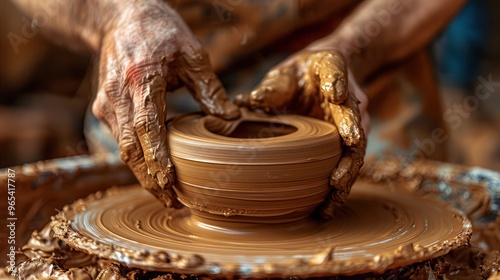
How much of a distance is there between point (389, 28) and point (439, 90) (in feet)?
5.34

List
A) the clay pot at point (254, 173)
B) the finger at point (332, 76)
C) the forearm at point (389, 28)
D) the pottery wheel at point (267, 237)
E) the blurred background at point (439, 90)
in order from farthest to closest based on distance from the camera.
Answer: the blurred background at point (439, 90)
the forearm at point (389, 28)
the finger at point (332, 76)
the clay pot at point (254, 173)
the pottery wheel at point (267, 237)

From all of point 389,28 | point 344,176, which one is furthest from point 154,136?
point 389,28

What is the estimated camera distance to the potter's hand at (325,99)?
1226 millimetres

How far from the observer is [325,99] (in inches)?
52.9

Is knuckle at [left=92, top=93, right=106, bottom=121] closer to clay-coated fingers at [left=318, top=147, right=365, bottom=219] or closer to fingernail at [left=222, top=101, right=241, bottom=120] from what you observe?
fingernail at [left=222, top=101, right=241, bottom=120]

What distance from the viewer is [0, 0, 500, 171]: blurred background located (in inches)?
137

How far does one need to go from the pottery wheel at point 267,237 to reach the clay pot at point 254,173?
2.0 inches

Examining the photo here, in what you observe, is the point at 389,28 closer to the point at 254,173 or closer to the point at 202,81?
the point at 202,81

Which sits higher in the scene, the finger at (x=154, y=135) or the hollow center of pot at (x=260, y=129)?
the finger at (x=154, y=135)

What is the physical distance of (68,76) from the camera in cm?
385

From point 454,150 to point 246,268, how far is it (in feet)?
9.45

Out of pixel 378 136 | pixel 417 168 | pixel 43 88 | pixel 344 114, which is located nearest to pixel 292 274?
pixel 344 114

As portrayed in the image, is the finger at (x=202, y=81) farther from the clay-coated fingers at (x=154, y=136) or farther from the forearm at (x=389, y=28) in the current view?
the forearm at (x=389, y=28)

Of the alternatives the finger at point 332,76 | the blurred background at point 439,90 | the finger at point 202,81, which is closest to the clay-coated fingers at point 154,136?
the finger at point 202,81
